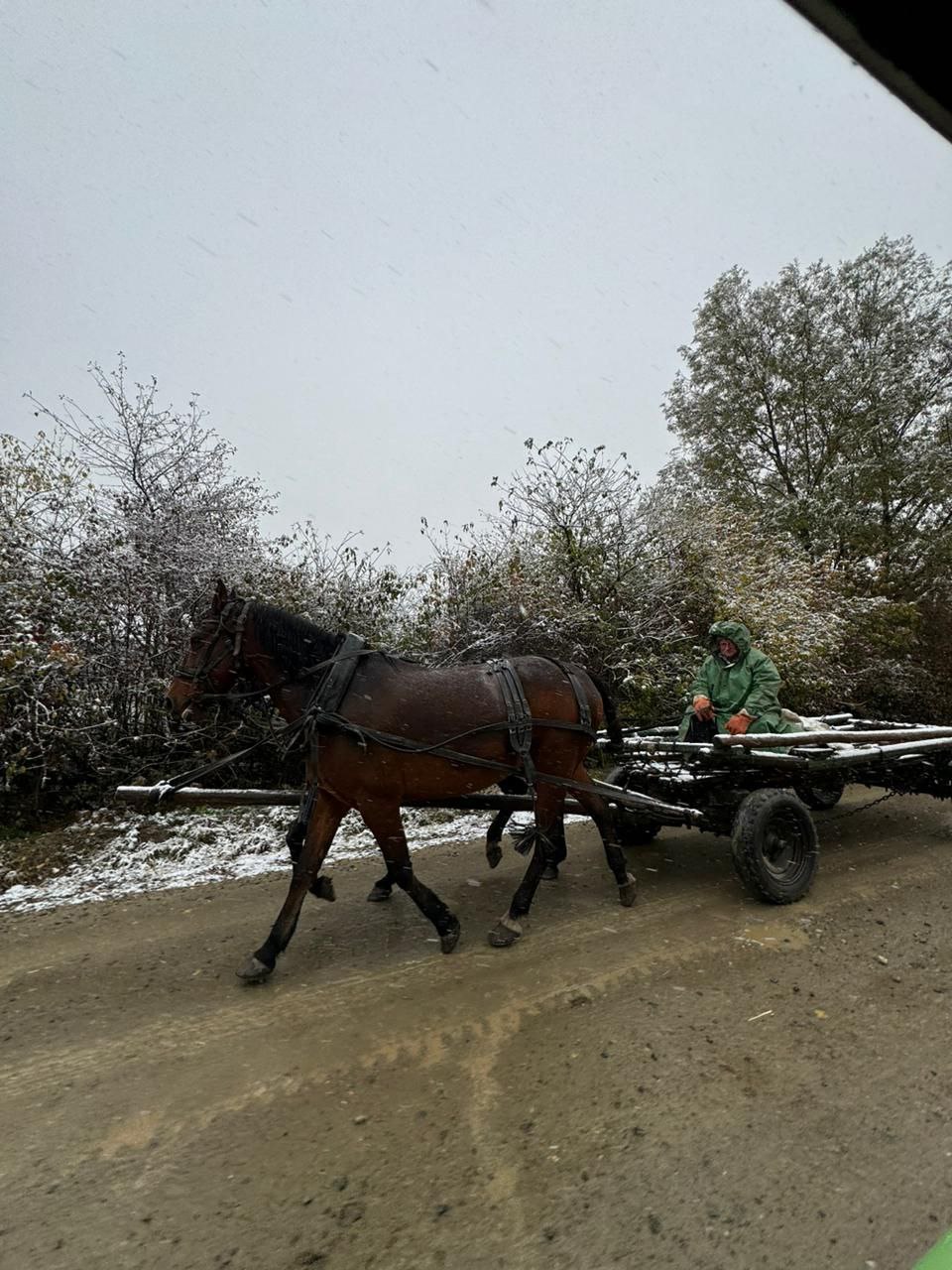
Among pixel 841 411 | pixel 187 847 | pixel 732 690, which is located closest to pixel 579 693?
pixel 732 690

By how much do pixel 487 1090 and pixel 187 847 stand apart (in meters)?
4.08

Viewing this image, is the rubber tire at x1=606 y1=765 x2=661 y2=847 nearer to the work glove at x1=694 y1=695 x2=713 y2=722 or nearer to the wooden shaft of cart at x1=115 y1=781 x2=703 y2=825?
the wooden shaft of cart at x1=115 y1=781 x2=703 y2=825

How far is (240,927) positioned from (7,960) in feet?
4.14

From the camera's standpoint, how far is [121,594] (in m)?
6.69

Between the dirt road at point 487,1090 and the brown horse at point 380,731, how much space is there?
0.50 meters

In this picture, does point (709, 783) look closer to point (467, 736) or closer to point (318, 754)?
point (467, 736)

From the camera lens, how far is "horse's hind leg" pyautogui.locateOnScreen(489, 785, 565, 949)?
153 inches

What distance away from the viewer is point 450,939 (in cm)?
381

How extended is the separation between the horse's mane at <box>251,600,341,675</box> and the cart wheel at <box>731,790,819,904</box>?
287cm

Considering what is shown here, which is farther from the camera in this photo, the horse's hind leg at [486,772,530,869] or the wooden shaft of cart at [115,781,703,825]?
the horse's hind leg at [486,772,530,869]

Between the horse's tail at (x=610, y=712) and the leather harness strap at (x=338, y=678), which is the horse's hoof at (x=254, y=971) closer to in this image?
the leather harness strap at (x=338, y=678)

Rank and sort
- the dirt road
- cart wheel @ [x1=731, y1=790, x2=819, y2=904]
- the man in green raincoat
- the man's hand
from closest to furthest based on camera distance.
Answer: the dirt road < cart wheel @ [x1=731, y1=790, x2=819, y2=904] < the man's hand < the man in green raincoat

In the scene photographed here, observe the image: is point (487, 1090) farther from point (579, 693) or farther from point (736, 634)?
point (736, 634)

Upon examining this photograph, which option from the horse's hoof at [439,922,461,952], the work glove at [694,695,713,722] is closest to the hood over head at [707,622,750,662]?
the work glove at [694,695,713,722]
